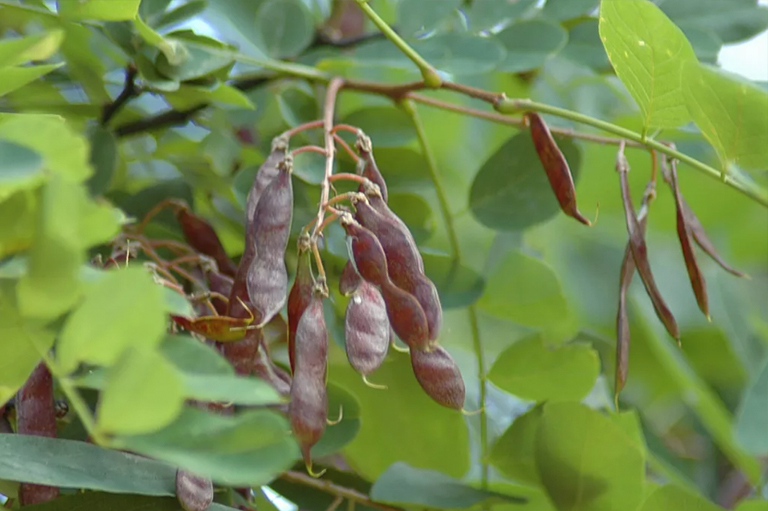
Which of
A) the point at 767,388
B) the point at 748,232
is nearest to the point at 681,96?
the point at 767,388

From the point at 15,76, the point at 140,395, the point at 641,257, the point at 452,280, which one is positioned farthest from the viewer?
the point at 452,280

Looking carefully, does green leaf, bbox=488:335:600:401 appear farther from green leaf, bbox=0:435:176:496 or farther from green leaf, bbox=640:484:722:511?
green leaf, bbox=0:435:176:496

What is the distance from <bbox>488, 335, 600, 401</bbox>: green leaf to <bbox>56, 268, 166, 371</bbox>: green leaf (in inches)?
13.2

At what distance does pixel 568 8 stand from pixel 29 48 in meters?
0.40

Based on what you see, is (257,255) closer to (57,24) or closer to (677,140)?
(57,24)

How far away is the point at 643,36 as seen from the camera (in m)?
0.39

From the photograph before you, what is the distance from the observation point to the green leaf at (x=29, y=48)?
0.31m

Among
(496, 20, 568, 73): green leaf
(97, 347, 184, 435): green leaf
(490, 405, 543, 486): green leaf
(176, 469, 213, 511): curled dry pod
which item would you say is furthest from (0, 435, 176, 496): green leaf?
(496, 20, 568, 73): green leaf

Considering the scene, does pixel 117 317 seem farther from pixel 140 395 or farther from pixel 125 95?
pixel 125 95

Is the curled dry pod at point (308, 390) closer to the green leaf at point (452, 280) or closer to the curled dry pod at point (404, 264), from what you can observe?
the curled dry pod at point (404, 264)

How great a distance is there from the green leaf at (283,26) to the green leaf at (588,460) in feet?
0.98

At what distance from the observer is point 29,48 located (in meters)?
0.32

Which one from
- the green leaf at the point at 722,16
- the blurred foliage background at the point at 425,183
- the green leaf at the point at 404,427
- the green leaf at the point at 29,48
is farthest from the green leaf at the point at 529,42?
the green leaf at the point at 29,48

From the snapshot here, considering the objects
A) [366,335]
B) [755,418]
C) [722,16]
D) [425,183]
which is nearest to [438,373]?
[366,335]
